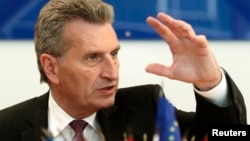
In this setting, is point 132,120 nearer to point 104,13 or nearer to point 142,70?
point 104,13

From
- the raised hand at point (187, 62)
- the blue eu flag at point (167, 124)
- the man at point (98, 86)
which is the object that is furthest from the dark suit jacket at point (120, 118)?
the blue eu flag at point (167, 124)

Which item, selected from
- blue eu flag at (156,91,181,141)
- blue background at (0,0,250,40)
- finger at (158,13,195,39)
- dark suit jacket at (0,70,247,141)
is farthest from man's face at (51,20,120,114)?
blue eu flag at (156,91,181,141)

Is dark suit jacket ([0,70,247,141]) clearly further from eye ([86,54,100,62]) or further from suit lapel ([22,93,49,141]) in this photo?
eye ([86,54,100,62])

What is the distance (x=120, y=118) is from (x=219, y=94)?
379 mm

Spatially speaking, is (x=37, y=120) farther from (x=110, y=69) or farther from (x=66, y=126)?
(x=110, y=69)

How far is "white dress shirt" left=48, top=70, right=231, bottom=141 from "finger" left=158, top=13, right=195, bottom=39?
19 cm

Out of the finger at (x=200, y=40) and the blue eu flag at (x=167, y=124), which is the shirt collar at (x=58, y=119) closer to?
the finger at (x=200, y=40)

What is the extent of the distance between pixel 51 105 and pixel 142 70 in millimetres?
503

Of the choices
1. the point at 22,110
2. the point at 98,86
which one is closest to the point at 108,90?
the point at 98,86

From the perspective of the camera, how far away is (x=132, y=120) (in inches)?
54.7

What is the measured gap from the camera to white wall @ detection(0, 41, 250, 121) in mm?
1818

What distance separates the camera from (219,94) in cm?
116

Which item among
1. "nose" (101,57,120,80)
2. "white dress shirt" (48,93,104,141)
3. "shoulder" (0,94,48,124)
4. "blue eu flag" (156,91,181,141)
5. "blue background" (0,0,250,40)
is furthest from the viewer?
"blue background" (0,0,250,40)

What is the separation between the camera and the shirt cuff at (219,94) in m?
1.14
